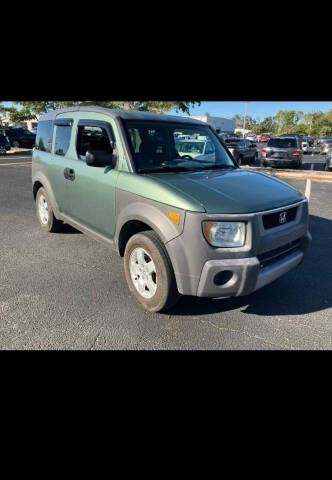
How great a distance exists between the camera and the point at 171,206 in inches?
102

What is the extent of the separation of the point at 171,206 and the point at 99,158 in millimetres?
1075

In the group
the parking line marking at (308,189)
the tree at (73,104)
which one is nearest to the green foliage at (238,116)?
the tree at (73,104)

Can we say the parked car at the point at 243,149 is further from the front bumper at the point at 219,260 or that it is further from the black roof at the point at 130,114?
the front bumper at the point at 219,260

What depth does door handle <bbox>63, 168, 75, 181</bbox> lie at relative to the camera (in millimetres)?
3928

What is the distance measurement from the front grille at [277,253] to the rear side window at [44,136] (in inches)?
142

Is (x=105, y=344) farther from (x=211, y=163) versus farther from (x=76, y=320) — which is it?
(x=211, y=163)

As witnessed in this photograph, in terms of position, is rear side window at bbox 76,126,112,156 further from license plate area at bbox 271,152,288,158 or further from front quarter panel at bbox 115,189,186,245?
license plate area at bbox 271,152,288,158

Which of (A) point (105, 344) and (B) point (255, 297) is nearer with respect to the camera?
(A) point (105, 344)

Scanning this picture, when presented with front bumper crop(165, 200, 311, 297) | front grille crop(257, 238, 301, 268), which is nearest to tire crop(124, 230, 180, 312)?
front bumper crop(165, 200, 311, 297)

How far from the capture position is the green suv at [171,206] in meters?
2.53

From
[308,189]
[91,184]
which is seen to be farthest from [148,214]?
[308,189]
